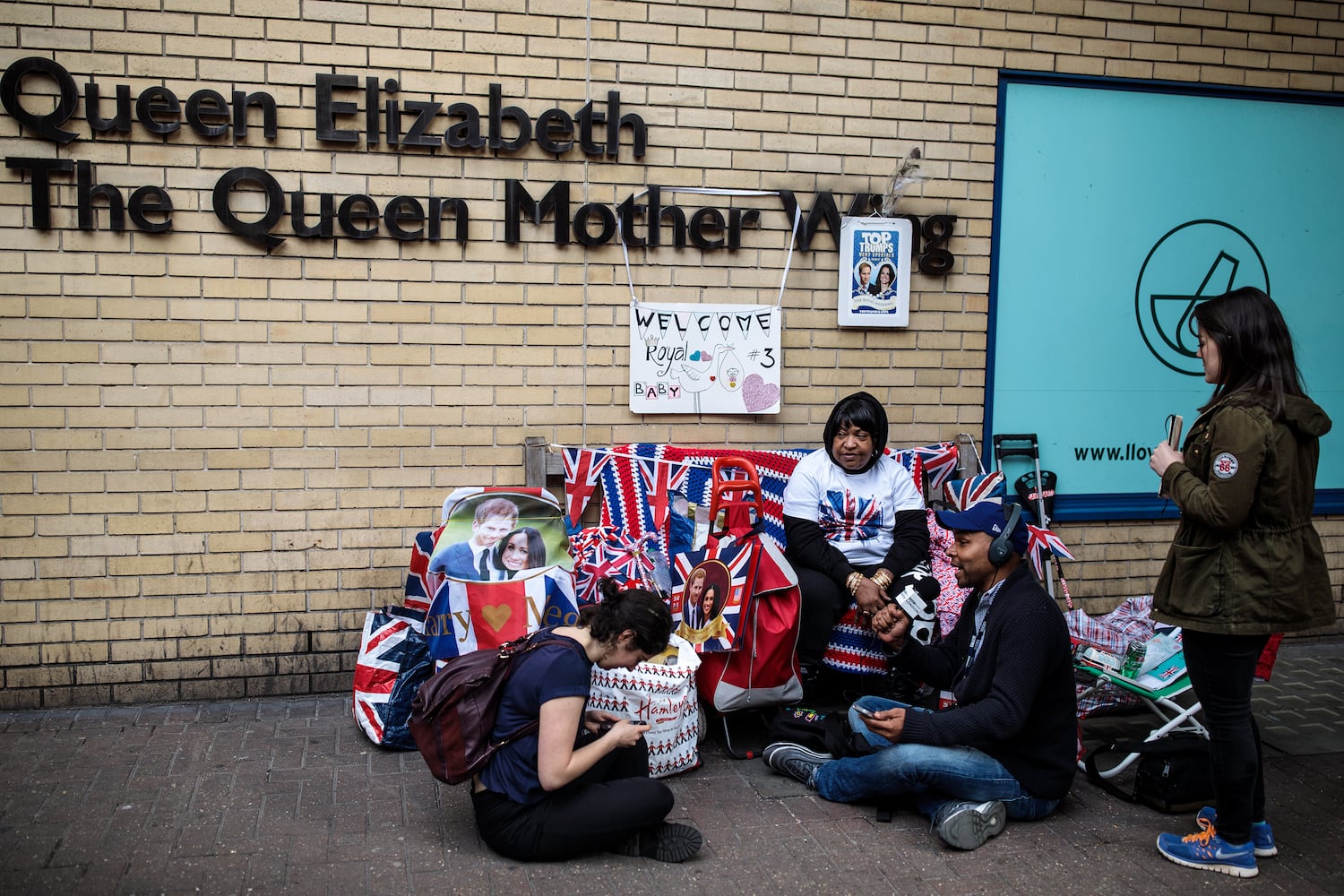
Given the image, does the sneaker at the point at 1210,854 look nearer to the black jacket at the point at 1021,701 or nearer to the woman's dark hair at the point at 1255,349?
the black jacket at the point at 1021,701

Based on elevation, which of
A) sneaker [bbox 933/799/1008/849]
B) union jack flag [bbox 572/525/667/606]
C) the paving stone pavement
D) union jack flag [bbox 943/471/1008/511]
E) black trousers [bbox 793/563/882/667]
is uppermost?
union jack flag [bbox 943/471/1008/511]

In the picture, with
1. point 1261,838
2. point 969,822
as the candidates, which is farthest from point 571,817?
point 1261,838

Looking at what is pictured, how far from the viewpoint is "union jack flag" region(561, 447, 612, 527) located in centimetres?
544

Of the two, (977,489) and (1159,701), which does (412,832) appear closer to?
(1159,701)

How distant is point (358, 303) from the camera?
5.27 meters

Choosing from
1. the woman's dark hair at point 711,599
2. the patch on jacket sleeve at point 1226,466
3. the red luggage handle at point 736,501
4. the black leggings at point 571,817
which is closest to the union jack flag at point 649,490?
the red luggage handle at point 736,501

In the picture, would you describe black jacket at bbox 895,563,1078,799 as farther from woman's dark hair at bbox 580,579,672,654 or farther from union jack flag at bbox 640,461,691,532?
union jack flag at bbox 640,461,691,532

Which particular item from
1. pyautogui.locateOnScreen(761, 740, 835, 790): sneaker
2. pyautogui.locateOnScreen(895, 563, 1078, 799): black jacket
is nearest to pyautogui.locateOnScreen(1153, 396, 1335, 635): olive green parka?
pyautogui.locateOnScreen(895, 563, 1078, 799): black jacket

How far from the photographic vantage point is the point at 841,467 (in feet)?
17.1

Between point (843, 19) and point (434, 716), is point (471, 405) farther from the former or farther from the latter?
point (843, 19)

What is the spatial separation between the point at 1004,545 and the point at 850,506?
4.34ft

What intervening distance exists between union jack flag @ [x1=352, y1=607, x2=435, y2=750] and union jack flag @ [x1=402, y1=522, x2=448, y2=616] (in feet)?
0.72

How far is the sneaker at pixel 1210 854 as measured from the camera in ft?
12.1

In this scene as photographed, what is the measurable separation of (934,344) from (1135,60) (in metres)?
2.06
